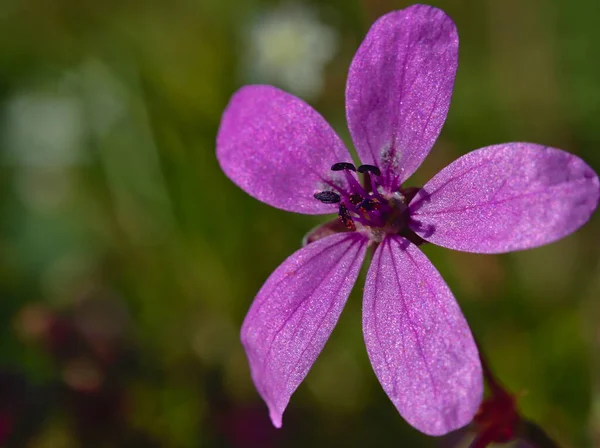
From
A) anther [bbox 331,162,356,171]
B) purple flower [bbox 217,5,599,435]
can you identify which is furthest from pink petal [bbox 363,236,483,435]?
anther [bbox 331,162,356,171]

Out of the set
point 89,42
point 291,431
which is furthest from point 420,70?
point 89,42

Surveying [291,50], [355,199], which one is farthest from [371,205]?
[291,50]

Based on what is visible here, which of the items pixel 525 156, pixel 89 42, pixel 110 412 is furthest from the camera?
pixel 89 42

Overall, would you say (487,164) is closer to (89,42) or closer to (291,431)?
(291,431)

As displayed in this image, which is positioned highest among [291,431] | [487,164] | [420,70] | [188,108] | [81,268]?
[420,70]

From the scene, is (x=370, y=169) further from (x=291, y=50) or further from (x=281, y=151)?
(x=291, y=50)
